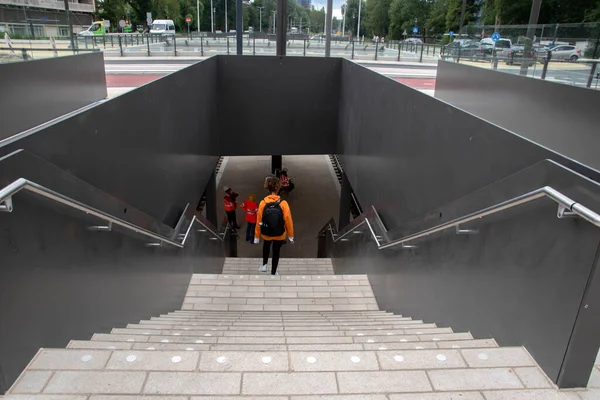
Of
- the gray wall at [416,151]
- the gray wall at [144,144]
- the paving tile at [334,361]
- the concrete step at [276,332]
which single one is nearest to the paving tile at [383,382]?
the paving tile at [334,361]

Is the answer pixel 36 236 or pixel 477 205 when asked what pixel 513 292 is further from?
pixel 36 236

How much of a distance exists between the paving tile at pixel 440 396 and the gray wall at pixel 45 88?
6.87 m

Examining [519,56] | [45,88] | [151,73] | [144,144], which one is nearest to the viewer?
[144,144]

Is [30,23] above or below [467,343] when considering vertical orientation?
above

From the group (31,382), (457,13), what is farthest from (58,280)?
(457,13)

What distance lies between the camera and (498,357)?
2770 mm

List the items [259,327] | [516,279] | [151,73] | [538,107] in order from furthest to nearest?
[151,73] < [538,107] < [259,327] < [516,279]

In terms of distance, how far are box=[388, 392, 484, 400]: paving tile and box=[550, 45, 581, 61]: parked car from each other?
9.98 m

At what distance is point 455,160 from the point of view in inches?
181

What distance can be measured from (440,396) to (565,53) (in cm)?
1077

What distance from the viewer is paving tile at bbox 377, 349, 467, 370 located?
2715 millimetres

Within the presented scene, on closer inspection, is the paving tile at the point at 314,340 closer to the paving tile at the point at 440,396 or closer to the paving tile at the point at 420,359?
the paving tile at the point at 420,359

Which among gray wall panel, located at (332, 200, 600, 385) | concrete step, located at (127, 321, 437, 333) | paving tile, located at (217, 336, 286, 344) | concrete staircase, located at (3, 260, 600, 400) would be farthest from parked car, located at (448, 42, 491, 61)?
paving tile, located at (217, 336, 286, 344)

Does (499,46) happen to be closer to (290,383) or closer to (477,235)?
(477,235)
